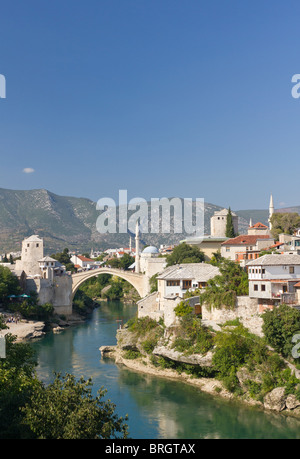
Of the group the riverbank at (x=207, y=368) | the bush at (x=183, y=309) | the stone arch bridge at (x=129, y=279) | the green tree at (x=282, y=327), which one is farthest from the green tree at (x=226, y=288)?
the stone arch bridge at (x=129, y=279)

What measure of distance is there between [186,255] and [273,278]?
18.3 meters

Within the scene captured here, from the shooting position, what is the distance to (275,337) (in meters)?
23.1

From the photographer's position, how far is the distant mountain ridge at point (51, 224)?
166500 millimetres

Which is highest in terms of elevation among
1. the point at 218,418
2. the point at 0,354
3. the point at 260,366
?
the point at 0,354

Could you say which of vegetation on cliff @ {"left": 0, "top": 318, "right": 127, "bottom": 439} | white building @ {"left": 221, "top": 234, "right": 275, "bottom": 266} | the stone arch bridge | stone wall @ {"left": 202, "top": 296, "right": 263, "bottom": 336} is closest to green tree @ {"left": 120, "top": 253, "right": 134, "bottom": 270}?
the stone arch bridge

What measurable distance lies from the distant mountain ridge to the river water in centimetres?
12545

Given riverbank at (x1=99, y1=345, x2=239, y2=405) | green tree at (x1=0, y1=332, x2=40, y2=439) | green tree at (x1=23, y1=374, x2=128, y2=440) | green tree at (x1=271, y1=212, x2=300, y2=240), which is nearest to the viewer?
green tree at (x1=23, y1=374, x2=128, y2=440)

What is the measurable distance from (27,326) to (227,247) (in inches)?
788

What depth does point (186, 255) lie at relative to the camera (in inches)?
1721

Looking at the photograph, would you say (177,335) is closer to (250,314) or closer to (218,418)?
(250,314)

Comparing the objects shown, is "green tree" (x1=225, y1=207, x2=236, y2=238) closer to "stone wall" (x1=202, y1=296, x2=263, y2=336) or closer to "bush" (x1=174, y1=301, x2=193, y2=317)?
"bush" (x1=174, y1=301, x2=193, y2=317)

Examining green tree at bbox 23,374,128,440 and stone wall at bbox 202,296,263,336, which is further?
stone wall at bbox 202,296,263,336

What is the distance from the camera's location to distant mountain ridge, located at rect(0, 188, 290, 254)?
166500 millimetres

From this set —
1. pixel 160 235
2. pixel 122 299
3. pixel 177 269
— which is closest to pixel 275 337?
pixel 177 269
